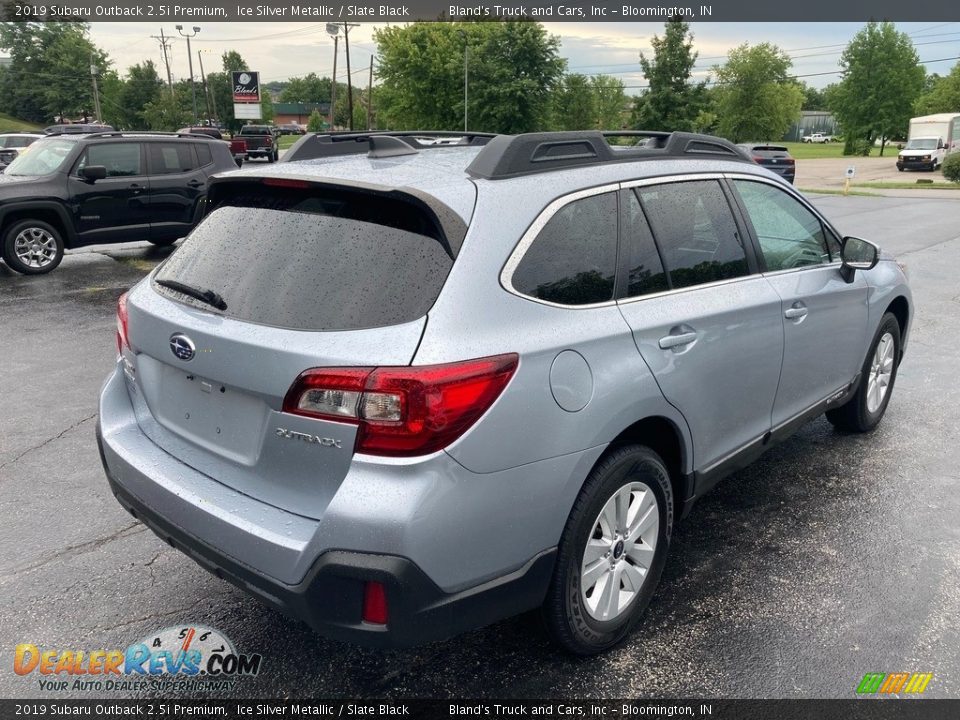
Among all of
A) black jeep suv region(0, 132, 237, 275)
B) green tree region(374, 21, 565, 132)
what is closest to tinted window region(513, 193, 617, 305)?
black jeep suv region(0, 132, 237, 275)

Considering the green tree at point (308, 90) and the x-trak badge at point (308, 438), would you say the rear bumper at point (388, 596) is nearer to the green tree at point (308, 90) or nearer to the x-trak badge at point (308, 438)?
the x-trak badge at point (308, 438)

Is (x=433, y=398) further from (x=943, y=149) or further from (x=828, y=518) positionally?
(x=943, y=149)

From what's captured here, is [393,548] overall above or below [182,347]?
below

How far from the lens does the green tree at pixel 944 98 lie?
7975 cm

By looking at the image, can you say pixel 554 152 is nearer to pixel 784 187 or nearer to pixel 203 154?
pixel 784 187

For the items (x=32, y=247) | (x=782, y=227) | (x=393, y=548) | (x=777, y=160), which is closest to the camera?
(x=393, y=548)

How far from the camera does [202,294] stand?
2.66 m

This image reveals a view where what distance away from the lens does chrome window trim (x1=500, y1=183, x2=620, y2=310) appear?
2.46 metres

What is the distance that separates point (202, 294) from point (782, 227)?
2.80m

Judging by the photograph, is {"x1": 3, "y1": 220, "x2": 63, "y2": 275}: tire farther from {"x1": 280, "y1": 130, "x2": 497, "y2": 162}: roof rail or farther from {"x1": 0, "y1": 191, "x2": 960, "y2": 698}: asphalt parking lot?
{"x1": 280, "y1": 130, "x2": 497, "y2": 162}: roof rail

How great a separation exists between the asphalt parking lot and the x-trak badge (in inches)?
38.4

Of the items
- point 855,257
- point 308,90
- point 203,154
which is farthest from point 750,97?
point 308,90

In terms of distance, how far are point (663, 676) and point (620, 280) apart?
54.6 inches

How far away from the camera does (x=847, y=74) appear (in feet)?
287
